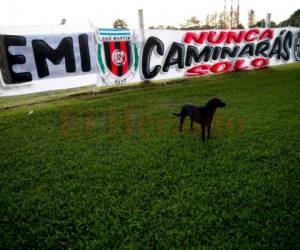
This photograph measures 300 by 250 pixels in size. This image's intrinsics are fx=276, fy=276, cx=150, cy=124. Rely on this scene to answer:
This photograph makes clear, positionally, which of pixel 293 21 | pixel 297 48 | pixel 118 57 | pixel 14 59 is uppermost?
pixel 293 21

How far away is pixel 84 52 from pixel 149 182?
562cm

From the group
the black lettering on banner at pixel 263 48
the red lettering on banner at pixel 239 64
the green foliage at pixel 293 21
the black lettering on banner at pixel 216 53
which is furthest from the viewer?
the green foliage at pixel 293 21

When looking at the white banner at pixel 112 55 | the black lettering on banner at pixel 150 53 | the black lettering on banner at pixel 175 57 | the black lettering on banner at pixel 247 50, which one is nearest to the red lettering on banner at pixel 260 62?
the white banner at pixel 112 55

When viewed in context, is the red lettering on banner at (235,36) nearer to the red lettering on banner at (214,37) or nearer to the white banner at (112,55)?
the white banner at (112,55)

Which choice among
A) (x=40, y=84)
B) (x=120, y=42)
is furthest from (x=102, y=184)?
(x=120, y=42)

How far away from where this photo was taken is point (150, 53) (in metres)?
8.73

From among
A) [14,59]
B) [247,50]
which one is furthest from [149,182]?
[247,50]

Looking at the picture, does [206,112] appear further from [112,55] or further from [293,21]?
[293,21]

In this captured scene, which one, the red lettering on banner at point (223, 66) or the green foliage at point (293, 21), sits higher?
the green foliage at point (293, 21)

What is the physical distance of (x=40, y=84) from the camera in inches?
275

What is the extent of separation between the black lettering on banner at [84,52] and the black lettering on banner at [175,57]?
2.71m

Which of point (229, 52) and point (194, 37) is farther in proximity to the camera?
point (229, 52)

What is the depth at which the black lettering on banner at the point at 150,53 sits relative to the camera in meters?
8.64

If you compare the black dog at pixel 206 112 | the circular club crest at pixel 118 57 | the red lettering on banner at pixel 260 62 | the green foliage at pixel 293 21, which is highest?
the green foliage at pixel 293 21
